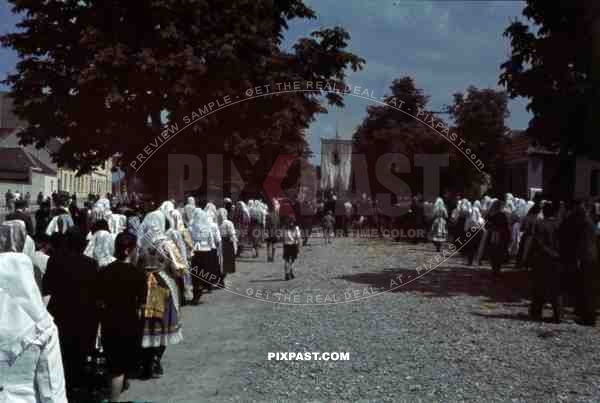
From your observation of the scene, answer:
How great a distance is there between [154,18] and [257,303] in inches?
432

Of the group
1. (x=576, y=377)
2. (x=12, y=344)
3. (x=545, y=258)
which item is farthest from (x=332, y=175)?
(x=12, y=344)

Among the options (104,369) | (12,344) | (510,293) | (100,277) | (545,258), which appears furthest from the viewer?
(510,293)

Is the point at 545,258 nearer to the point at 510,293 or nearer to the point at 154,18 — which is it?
the point at 510,293

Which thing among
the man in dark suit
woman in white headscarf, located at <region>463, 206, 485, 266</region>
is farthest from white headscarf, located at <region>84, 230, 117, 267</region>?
woman in white headscarf, located at <region>463, 206, 485, 266</region>

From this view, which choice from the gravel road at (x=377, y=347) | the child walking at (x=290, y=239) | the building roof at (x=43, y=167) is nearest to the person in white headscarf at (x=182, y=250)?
the gravel road at (x=377, y=347)

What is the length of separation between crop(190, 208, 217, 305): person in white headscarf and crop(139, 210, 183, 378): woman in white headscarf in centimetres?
489

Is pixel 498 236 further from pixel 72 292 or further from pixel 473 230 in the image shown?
pixel 72 292

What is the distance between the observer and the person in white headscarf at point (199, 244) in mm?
12359

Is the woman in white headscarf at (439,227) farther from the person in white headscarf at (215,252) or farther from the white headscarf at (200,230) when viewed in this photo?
the white headscarf at (200,230)

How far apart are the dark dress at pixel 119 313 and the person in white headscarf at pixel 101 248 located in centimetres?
253

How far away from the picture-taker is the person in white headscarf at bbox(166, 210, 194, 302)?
770 centimetres

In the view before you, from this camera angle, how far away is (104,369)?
282 inches

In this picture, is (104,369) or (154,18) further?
(154,18)

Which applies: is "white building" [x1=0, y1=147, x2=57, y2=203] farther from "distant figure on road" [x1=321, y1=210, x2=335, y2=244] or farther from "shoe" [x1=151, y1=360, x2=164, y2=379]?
"shoe" [x1=151, y1=360, x2=164, y2=379]
